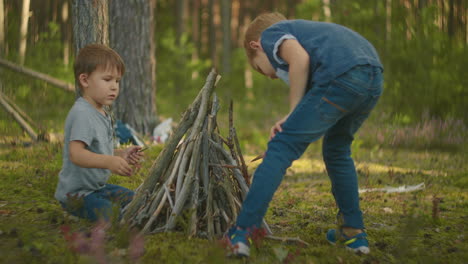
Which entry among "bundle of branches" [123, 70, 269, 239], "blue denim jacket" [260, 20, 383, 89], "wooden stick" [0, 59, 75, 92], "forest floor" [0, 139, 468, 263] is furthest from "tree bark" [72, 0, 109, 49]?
"blue denim jacket" [260, 20, 383, 89]

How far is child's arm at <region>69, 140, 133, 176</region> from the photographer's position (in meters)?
2.44

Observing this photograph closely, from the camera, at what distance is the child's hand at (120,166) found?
7.98 ft

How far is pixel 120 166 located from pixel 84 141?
312 mm

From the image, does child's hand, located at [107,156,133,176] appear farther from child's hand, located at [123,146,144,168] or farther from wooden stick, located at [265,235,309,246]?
wooden stick, located at [265,235,309,246]

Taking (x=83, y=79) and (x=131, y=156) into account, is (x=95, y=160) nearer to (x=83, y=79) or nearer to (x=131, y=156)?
(x=131, y=156)

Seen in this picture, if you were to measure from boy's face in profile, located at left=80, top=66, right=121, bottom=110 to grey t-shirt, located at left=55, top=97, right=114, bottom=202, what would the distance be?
0.08 meters

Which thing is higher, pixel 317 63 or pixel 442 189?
pixel 317 63

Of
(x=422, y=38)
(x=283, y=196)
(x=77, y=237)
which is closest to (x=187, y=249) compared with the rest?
(x=77, y=237)

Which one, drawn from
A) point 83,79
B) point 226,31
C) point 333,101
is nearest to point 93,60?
point 83,79

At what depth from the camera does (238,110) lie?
486 inches

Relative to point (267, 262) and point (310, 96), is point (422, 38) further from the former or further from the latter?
point (267, 262)

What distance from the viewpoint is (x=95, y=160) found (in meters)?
2.50

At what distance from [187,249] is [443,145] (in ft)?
11.3

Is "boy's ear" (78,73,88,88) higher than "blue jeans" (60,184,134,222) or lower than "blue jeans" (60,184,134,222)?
higher
